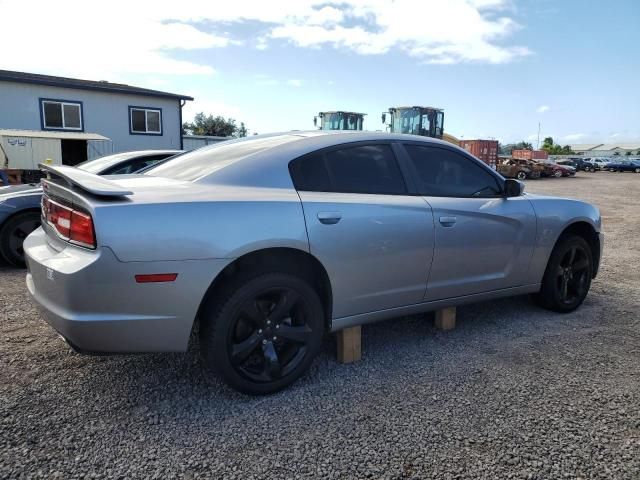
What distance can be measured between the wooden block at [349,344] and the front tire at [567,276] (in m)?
1.98

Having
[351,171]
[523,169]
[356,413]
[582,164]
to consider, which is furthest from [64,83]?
[582,164]

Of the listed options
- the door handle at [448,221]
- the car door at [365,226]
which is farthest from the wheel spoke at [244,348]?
the door handle at [448,221]

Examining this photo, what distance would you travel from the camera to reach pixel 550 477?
2143 millimetres

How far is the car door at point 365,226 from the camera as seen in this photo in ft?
9.35

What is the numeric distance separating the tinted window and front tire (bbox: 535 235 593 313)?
945 mm

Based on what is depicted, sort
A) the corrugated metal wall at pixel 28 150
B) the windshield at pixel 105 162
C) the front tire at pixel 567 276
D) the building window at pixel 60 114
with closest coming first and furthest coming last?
the front tire at pixel 567 276
the windshield at pixel 105 162
the corrugated metal wall at pixel 28 150
the building window at pixel 60 114

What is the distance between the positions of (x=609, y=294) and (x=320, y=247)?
3.80 metres

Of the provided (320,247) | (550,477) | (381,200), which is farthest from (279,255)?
(550,477)

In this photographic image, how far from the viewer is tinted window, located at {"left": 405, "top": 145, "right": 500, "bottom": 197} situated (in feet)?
11.4

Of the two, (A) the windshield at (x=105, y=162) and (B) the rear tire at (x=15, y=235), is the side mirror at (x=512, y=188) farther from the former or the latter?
(B) the rear tire at (x=15, y=235)

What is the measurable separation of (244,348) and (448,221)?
1676mm

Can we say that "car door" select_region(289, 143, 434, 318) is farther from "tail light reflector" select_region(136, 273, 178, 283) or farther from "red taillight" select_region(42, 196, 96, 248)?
"red taillight" select_region(42, 196, 96, 248)

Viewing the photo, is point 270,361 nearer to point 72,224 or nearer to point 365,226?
point 365,226

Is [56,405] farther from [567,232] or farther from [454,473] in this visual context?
[567,232]
